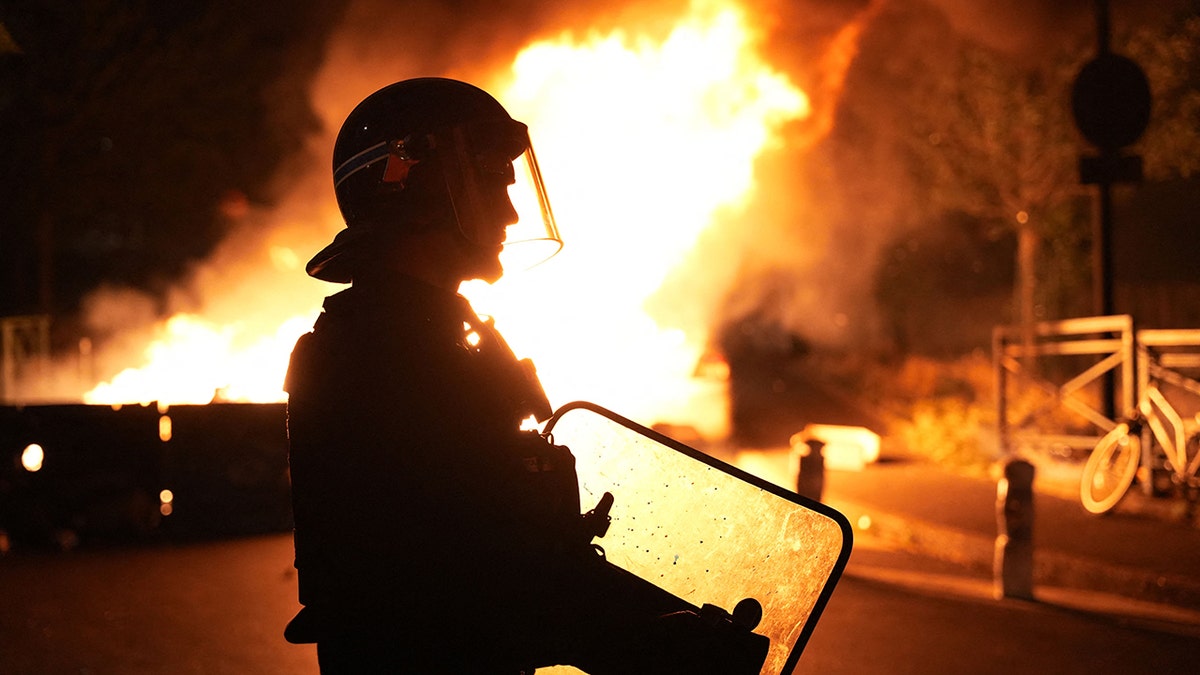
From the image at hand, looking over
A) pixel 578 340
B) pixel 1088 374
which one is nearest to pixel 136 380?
pixel 578 340

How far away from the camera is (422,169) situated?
204cm

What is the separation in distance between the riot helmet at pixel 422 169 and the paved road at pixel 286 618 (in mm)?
4137

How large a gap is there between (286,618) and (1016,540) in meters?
4.68

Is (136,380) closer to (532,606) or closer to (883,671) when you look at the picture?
(883,671)

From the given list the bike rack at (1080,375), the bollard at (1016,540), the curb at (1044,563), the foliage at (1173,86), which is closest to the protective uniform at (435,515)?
the curb at (1044,563)

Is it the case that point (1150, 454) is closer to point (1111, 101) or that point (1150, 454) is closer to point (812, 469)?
point (1111, 101)

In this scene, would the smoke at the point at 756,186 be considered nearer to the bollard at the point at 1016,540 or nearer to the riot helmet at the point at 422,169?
the bollard at the point at 1016,540

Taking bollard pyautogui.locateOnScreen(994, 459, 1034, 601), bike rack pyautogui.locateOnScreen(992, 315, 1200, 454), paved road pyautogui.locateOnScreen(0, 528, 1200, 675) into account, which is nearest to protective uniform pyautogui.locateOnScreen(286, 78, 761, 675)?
paved road pyautogui.locateOnScreen(0, 528, 1200, 675)

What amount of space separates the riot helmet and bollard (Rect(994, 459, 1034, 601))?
6.16 meters

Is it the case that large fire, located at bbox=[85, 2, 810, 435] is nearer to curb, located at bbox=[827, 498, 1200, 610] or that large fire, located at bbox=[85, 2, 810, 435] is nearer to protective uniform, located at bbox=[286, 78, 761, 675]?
curb, located at bbox=[827, 498, 1200, 610]

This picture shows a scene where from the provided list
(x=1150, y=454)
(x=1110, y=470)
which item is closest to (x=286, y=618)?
(x=1150, y=454)

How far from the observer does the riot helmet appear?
200 cm

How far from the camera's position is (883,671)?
5.58m

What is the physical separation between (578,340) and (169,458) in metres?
5.55
